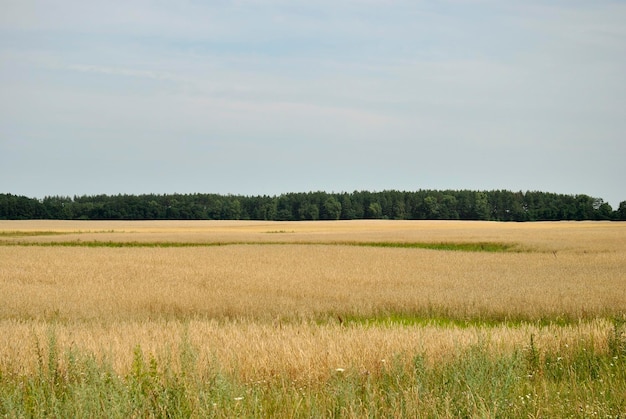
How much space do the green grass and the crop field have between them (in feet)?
0.14

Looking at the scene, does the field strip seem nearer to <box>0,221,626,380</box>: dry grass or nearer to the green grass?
<box>0,221,626,380</box>: dry grass

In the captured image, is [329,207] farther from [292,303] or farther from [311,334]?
[311,334]

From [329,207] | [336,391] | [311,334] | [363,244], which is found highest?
[329,207]

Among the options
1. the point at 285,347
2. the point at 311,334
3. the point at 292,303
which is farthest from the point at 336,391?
the point at 292,303

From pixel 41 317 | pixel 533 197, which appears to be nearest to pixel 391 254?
pixel 41 317

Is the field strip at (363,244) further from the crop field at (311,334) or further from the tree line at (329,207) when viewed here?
the tree line at (329,207)

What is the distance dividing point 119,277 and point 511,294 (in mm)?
15794

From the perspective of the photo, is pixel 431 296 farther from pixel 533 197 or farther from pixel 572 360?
pixel 533 197

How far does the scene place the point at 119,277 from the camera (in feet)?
88.8

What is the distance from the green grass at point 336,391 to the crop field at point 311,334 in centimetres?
4

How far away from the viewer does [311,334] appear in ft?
40.6

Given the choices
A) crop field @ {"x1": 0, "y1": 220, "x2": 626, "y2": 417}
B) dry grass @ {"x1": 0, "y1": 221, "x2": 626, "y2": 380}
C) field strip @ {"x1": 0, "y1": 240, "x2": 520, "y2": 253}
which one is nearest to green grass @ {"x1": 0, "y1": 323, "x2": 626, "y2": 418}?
crop field @ {"x1": 0, "y1": 220, "x2": 626, "y2": 417}

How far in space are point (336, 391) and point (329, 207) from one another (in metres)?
145

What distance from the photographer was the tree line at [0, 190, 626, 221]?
141125 mm
